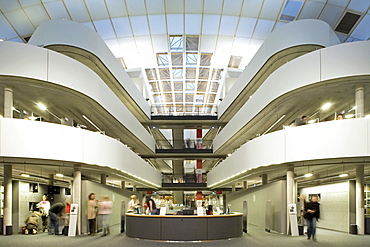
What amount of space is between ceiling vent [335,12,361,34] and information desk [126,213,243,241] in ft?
57.9

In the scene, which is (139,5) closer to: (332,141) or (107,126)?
(107,126)

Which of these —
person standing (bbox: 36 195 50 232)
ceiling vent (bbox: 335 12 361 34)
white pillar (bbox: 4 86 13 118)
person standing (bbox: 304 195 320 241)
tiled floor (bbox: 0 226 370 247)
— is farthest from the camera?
ceiling vent (bbox: 335 12 361 34)

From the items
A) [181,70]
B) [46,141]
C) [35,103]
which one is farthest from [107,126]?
[181,70]

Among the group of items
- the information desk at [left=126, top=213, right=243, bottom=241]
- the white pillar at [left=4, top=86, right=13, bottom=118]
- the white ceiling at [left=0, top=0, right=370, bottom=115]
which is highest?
the white ceiling at [left=0, top=0, right=370, bottom=115]

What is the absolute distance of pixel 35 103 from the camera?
17.1 meters

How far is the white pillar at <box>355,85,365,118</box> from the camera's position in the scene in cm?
1360

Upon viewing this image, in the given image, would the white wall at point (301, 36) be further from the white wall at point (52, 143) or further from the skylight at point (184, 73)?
the skylight at point (184, 73)

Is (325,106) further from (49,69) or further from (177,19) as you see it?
(177,19)

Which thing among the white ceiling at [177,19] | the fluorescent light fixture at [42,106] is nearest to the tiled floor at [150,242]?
the fluorescent light fixture at [42,106]

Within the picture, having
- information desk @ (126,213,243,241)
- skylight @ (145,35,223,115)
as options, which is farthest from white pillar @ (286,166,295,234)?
skylight @ (145,35,223,115)

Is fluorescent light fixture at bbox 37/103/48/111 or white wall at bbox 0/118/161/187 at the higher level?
fluorescent light fixture at bbox 37/103/48/111

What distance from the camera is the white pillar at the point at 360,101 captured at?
1360 centimetres

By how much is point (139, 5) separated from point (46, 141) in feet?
52.7

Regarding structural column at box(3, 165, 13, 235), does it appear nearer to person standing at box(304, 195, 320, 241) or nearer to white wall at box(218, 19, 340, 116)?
person standing at box(304, 195, 320, 241)
